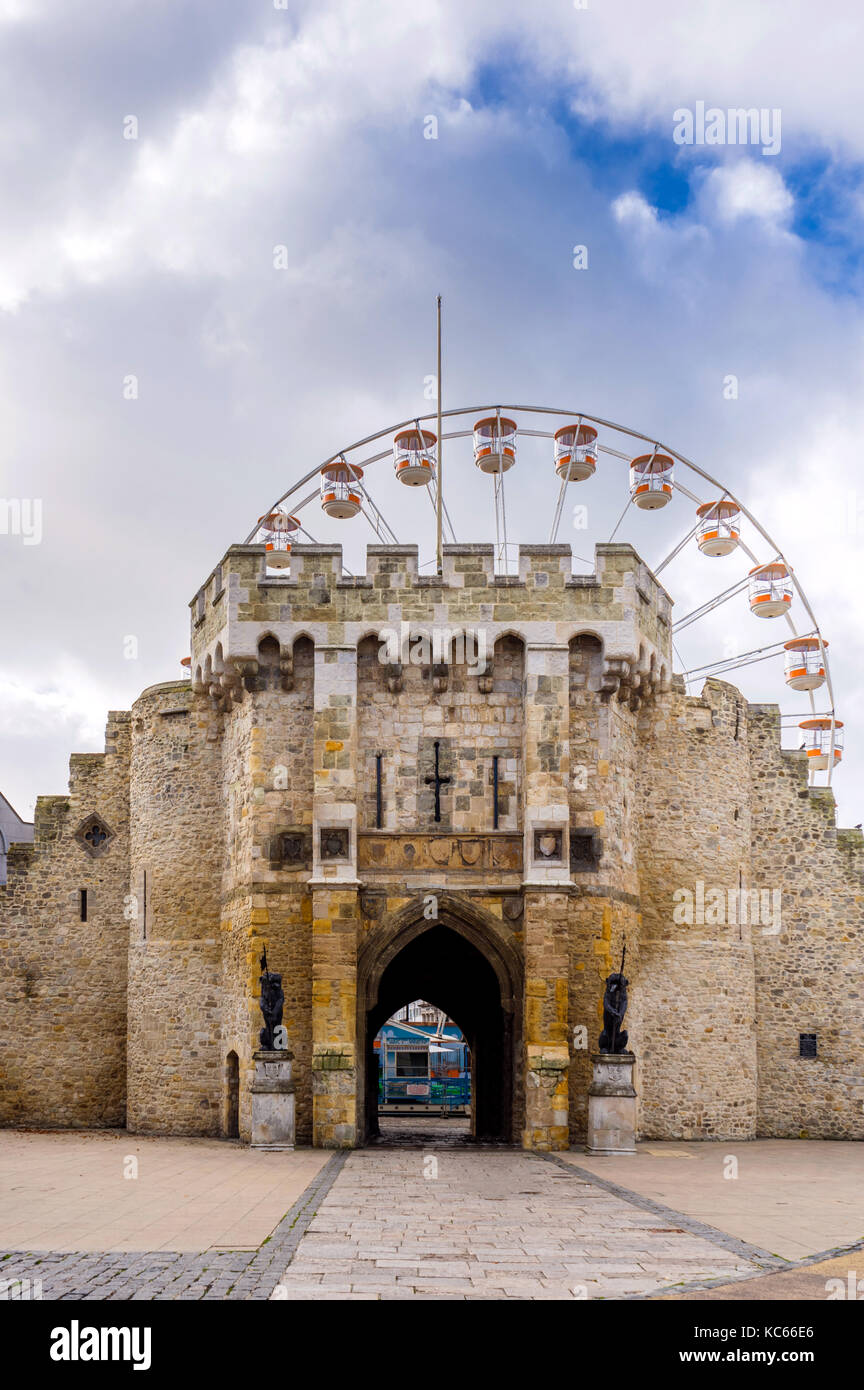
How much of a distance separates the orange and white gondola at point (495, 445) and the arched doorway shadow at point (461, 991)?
9.97 m

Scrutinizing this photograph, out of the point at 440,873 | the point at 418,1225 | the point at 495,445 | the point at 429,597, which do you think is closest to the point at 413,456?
the point at 495,445

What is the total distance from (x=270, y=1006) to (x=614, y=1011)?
5.05 meters

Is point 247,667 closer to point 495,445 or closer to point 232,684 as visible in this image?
point 232,684

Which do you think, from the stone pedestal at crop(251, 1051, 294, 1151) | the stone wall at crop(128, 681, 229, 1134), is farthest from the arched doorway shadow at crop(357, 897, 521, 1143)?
the stone wall at crop(128, 681, 229, 1134)

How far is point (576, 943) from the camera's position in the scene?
19.8 meters

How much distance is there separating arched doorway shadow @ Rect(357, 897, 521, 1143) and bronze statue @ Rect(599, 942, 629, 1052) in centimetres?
150

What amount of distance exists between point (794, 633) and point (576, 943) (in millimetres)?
11629

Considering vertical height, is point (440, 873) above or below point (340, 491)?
below

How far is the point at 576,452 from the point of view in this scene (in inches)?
1017

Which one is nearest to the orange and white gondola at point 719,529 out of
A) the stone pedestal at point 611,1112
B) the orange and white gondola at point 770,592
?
the orange and white gondola at point 770,592

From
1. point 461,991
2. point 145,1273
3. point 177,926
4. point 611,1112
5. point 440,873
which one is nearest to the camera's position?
point 145,1273

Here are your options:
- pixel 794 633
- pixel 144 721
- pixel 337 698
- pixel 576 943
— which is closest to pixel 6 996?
pixel 144 721

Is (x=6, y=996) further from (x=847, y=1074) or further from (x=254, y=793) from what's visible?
(x=847, y=1074)

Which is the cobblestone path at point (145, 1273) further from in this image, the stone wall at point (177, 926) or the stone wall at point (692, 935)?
the stone wall at point (692, 935)
